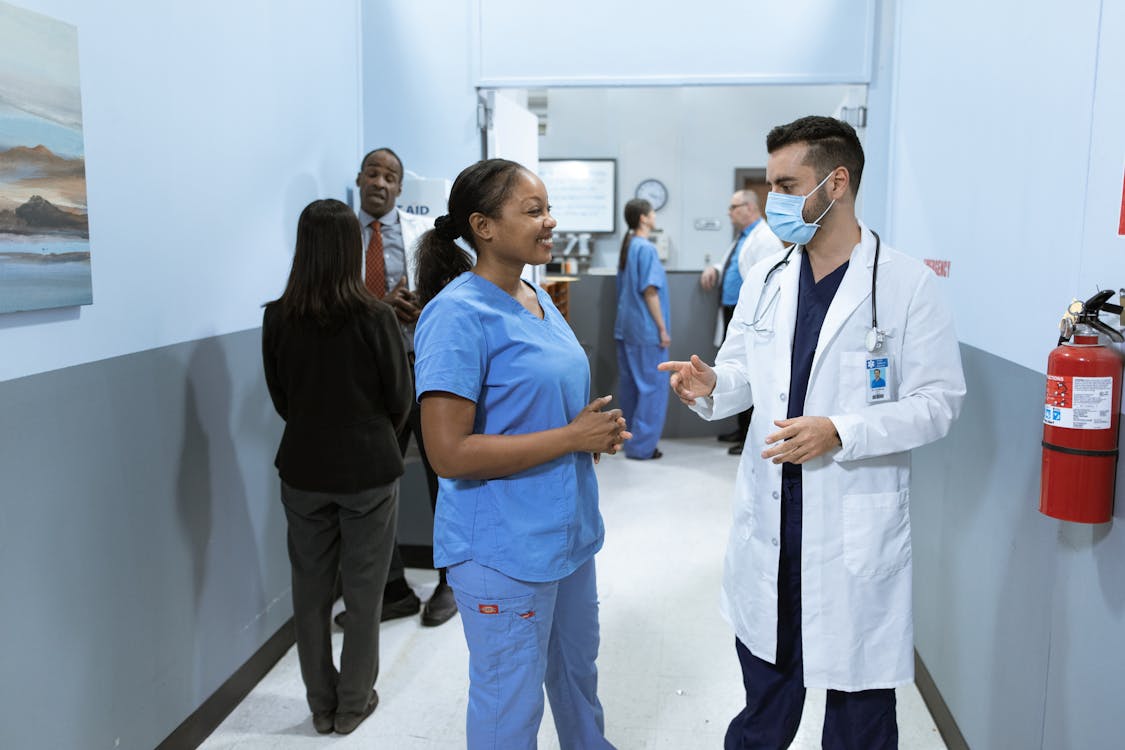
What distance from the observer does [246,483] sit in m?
2.75

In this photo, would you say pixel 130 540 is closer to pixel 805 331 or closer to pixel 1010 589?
pixel 805 331

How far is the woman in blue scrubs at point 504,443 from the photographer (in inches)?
62.6

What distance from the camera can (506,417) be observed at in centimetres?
165

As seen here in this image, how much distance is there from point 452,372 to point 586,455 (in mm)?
379

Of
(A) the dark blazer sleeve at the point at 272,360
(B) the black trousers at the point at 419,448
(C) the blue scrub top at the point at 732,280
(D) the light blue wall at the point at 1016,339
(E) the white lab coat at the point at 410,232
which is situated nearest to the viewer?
(D) the light blue wall at the point at 1016,339

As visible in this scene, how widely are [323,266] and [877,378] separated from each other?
1365mm

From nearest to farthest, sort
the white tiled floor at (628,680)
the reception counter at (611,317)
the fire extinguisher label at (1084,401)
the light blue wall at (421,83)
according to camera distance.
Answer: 1. the fire extinguisher label at (1084,401)
2. the white tiled floor at (628,680)
3. the light blue wall at (421,83)
4. the reception counter at (611,317)

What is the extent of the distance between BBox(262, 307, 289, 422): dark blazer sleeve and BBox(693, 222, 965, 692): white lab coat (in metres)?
1.31

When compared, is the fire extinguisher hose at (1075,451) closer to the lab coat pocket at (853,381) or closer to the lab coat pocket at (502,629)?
the lab coat pocket at (853,381)

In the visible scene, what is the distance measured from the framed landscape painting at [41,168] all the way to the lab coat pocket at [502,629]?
1.04 m

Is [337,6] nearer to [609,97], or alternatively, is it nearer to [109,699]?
[109,699]

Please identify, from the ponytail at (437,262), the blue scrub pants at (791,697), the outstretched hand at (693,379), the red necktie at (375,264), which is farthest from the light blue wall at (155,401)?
the blue scrub pants at (791,697)

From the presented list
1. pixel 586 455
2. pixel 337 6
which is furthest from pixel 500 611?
pixel 337 6

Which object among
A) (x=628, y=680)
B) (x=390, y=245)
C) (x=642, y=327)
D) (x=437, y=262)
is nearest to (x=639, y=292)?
(x=642, y=327)
